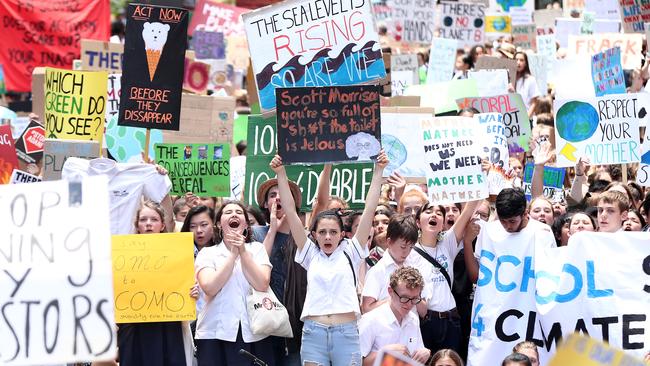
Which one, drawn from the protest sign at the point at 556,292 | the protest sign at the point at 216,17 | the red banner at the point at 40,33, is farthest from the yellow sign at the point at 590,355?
the protest sign at the point at 216,17

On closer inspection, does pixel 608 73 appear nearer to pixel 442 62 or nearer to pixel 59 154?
pixel 442 62

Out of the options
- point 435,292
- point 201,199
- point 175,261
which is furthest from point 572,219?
point 201,199

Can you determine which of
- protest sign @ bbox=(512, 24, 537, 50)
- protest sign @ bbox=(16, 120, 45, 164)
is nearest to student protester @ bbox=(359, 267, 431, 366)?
protest sign @ bbox=(16, 120, 45, 164)

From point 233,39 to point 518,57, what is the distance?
17.7 feet

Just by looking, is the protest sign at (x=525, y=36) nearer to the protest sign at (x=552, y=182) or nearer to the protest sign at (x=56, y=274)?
the protest sign at (x=552, y=182)

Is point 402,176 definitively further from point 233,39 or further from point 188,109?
point 233,39

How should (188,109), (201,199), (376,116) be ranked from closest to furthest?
(376,116), (201,199), (188,109)

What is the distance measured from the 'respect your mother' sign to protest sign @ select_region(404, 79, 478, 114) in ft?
9.02

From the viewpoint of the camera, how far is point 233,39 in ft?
67.0

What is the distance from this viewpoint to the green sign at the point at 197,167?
11469 millimetres

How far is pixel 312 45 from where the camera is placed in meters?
11.0

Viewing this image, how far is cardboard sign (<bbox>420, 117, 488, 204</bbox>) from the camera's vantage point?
1021 centimetres

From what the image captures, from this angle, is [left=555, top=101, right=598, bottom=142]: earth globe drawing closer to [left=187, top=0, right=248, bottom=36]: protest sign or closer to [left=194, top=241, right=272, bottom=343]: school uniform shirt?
Result: [left=194, top=241, right=272, bottom=343]: school uniform shirt

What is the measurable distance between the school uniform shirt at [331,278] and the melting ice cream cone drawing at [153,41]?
10.5 ft
